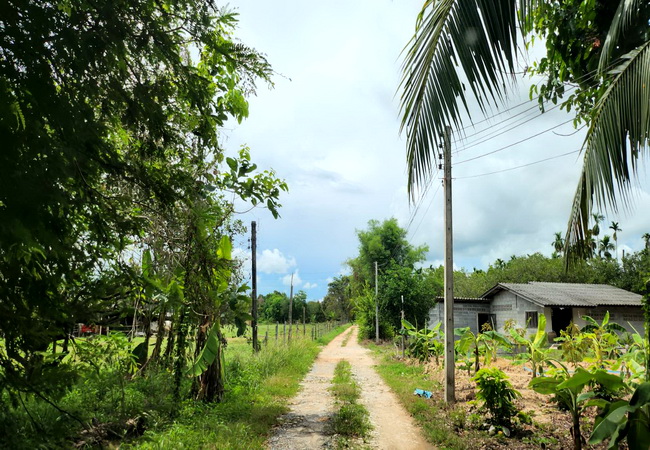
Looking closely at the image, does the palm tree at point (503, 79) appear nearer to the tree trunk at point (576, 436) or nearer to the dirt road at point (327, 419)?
the tree trunk at point (576, 436)

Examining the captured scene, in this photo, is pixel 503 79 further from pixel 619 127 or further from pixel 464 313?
pixel 464 313

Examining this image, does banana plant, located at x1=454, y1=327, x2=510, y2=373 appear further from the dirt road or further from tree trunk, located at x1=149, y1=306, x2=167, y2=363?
tree trunk, located at x1=149, y1=306, x2=167, y2=363

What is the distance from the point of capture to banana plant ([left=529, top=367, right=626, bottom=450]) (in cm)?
478

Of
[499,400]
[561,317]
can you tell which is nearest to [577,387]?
[499,400]

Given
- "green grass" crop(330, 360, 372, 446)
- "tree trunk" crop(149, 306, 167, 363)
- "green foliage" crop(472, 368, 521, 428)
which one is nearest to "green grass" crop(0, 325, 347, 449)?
"tree trunk" crop(149, 306, 167, 363)

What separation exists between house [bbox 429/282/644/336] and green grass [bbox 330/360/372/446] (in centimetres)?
1431

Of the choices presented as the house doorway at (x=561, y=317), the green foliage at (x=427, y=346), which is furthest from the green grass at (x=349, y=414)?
the house doorway at (x=561, y=317)

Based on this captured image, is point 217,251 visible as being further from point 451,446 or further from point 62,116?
point 62,116

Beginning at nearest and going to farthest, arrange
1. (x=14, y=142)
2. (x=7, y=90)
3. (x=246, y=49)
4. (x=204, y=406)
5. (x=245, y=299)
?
(x=14, y=142), (x=7, y=90), (x=246, y=49), (x=245, y=299), (x=204, y=406)

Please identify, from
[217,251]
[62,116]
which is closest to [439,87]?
[62,116]

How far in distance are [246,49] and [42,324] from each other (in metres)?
2.33

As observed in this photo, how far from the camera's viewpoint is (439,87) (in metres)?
2.60

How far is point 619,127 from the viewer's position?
3.25m

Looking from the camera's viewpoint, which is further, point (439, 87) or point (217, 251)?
point (217, 251)
